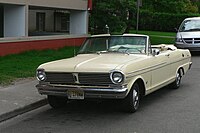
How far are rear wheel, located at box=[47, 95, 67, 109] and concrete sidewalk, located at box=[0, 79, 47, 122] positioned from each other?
1.41 feet

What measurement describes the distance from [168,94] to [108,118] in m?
2.92

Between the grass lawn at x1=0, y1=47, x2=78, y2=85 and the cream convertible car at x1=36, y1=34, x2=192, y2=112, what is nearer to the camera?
the cream convertible car at x1=36, y1=34, x2=192, y2=112

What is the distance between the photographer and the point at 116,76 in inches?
290

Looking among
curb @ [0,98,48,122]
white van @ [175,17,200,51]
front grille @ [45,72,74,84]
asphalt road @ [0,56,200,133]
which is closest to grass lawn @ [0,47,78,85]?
curb @ [0,98,48,122]

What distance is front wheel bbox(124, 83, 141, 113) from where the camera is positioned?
304 inches

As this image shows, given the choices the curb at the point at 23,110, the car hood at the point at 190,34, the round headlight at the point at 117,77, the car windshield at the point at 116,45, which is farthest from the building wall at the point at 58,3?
the round headlight at the point at 117,77

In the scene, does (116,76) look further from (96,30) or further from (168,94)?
(96,30)

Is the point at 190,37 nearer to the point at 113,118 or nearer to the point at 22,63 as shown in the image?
the point at 22,63

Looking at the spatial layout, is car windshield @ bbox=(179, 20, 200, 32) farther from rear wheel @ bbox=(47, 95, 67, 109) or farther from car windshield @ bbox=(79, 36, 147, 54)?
rear wheel @ bbox=(47, 95, 67, 109)

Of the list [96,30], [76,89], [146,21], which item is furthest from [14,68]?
[146,21]

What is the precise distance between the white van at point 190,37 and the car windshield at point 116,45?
11.7m

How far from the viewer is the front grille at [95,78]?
24.1ft

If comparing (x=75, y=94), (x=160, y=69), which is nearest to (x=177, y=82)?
(x=160, y=69)

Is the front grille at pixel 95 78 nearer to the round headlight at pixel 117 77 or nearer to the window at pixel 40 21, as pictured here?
the round headlight at pixel 117 77
